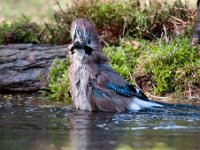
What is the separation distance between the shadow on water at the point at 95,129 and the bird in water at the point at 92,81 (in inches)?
6.5

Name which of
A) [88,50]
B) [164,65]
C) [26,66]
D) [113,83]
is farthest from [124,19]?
[113,83]

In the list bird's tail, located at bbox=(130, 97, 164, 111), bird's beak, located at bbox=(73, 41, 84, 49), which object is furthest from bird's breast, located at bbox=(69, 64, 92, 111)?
bird's tail, located at bbox=(130, 97, 164, 111)

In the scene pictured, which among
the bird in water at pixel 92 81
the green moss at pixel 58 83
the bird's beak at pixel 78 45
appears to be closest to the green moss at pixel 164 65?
the green moss at pixel 58 83

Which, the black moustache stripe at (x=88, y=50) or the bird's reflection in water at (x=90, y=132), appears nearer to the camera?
the bird's reflection in water at (x=90, y=132)

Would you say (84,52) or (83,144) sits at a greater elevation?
(84,52)

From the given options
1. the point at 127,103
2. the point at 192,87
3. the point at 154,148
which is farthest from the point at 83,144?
the point at 192,87

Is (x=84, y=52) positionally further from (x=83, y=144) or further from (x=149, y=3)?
(x=149, y=3)

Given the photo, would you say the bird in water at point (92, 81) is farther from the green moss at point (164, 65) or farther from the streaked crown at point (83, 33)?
the green moss at point (164, 65)

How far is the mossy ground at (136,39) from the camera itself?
10.2 m

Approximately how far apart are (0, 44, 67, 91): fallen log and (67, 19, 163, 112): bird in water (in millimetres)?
1947

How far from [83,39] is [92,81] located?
508 mm

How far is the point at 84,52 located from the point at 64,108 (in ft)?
2.83

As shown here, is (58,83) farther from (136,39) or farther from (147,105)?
(147,105)

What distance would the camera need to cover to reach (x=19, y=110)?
30.1 ft
